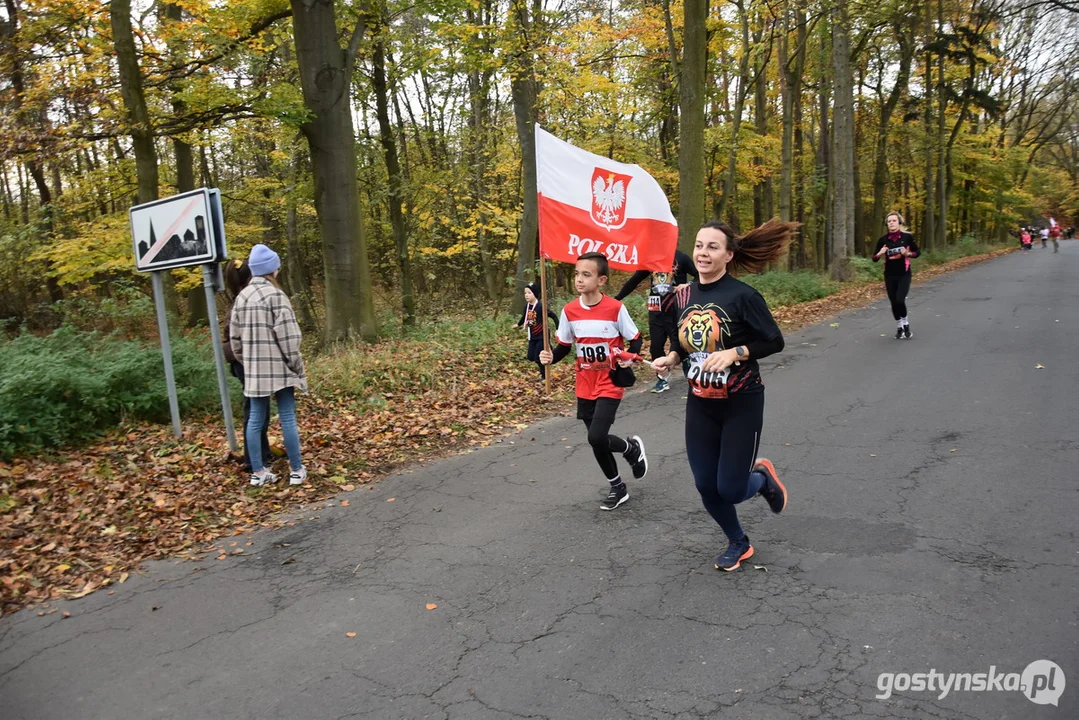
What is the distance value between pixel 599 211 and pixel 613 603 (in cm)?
442

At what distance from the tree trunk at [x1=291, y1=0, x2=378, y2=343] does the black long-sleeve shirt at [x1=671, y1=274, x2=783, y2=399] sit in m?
8.91

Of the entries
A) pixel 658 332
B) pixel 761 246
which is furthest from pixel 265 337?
pixel 658 332

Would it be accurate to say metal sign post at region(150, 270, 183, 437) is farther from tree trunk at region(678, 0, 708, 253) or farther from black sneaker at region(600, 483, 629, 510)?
tree trunk at region(678, 0, 708, 253)

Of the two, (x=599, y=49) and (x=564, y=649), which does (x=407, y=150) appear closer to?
(x=599, y=49)

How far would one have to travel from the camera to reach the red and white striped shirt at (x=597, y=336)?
5.41 metres

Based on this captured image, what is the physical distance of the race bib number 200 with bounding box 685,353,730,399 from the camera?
4086mm

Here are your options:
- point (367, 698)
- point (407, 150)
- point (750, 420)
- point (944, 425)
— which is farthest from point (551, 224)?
point (407, 150)

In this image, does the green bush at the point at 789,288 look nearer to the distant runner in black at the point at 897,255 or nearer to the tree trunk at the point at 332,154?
the distant runner in black at the point at 897,255

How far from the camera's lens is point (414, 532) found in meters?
5.39

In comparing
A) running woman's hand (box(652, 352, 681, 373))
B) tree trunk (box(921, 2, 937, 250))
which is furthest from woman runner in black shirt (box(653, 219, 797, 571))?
tree trunk (box(921, 2, 937, 250))

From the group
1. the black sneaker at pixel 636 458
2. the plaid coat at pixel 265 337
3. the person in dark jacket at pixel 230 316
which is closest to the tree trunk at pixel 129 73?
the person in dark jacket at pixel 230 316

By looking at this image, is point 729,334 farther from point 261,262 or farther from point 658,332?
point 658,332

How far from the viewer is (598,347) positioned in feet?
17.9
